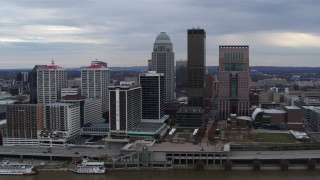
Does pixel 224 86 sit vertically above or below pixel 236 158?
above

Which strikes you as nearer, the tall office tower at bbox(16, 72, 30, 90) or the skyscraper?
the skyscraper

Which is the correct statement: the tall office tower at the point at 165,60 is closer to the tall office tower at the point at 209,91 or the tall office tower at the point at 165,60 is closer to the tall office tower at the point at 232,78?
the tall office tower at the point at 209,91

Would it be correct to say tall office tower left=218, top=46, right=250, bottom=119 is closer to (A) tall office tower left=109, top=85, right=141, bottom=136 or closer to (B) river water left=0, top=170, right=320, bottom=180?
(A) tall office tower left=109, top=85, right=141, bottom=136

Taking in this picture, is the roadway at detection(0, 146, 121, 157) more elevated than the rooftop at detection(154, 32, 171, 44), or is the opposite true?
the rooftop at detection(154, 32, 171, 44)

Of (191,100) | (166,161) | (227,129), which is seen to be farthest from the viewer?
(191,100)

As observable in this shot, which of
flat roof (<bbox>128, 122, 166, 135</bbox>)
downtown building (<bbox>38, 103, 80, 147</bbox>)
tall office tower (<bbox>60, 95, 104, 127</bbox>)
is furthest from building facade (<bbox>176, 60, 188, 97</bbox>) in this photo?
downtown building (<bbox>38, 103, 80, 147</bbox>)

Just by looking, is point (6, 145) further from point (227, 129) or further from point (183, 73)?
point (183, 73)

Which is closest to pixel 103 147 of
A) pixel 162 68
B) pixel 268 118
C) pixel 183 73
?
pixel 268 118

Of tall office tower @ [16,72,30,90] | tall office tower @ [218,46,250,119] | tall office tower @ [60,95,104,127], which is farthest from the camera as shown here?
tall office tower @ [16,72,30,90]
